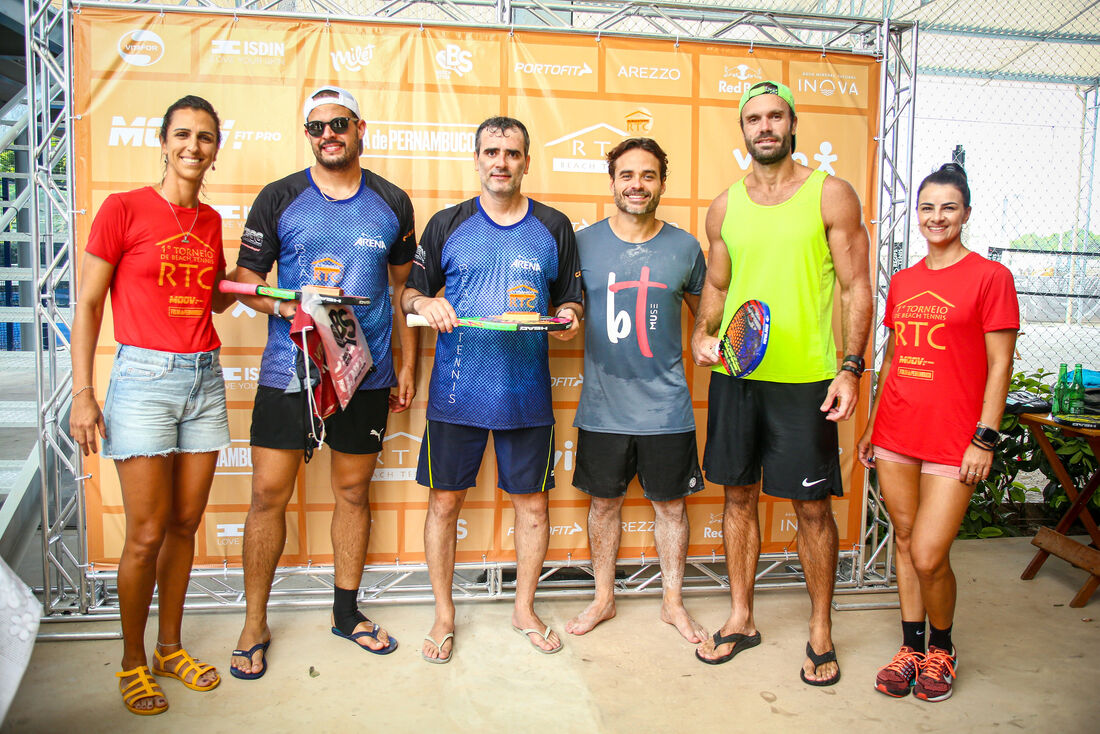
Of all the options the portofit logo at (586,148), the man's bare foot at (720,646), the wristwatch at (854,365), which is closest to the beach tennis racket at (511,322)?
the portofit logo at (586,148)

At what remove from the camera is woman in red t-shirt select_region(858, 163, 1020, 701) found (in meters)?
2.51

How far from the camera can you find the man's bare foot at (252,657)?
9.20 feet

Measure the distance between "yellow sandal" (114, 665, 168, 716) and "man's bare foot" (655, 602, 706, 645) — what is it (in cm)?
219

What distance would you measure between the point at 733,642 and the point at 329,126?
2.88m

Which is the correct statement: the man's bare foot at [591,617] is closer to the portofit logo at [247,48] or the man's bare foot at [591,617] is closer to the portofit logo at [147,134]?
the portofit logo at [147,134]

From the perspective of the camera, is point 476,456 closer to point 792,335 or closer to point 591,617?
point 591,617

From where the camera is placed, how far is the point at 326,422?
2975mm

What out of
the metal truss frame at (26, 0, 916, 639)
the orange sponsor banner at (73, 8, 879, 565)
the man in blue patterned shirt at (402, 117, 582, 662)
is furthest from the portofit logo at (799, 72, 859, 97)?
the man in blue patterned shirt at (402, 117, 582, 662)

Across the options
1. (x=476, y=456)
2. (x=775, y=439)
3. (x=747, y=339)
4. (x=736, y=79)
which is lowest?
(x=476, y=456)

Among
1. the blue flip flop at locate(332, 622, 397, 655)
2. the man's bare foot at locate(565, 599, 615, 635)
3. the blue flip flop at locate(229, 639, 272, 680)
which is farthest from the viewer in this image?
the man's bare foot at locate(565, 599, 615, 635)

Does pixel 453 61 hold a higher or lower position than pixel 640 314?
higher

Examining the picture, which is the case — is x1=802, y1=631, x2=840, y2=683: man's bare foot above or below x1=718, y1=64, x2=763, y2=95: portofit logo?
below

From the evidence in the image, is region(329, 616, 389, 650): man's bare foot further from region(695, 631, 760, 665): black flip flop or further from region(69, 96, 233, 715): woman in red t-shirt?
region(695, 631, 760, 665): black flip flop

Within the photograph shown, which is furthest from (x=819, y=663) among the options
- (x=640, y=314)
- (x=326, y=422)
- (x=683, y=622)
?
(x=326, y=422)
